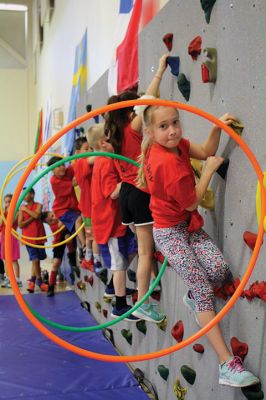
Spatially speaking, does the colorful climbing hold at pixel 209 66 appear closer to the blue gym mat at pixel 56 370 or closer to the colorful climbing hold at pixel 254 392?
the colorful climbing hold at pixel 254 392

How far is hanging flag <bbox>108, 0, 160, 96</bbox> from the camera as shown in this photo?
12.1 ft

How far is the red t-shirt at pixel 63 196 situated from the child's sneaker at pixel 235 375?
3.88 m

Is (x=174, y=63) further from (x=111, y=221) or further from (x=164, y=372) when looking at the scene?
(x=164, y=372)

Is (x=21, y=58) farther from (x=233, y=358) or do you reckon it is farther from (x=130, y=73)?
(x=233, y=358)

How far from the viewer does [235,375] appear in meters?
2.01

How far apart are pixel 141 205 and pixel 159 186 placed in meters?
0.67

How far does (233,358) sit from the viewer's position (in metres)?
2.08

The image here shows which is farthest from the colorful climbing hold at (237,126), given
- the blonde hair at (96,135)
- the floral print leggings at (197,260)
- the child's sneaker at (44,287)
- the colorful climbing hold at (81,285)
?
the child's sneaker at (44,287)

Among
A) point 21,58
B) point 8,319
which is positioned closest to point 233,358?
point 8,319

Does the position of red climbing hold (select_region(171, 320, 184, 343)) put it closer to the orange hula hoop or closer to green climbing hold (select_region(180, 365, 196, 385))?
green climbing hold (select_region(180, 365, 196, 385))

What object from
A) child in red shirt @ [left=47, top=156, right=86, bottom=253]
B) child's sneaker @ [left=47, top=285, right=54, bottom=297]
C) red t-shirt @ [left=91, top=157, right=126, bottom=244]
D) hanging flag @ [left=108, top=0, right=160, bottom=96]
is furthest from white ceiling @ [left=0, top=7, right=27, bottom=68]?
red t-shirt @ [left=91, top=157, right=126, bottom=244]

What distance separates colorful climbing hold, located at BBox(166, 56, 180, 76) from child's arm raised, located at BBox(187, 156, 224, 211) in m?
0.73

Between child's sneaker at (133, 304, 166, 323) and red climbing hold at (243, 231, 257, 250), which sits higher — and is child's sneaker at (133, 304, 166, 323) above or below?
below

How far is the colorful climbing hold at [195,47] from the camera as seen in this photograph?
96.4 inches
